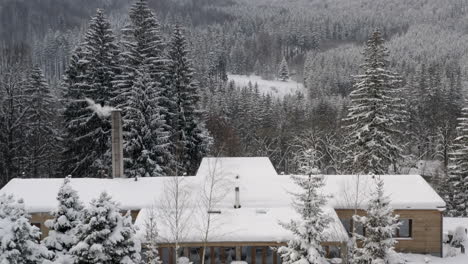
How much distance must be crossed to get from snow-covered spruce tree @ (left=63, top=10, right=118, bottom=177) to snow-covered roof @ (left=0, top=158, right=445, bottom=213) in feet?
32.9

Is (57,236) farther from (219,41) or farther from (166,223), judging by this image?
(219,41)

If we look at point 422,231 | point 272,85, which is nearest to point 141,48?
point 422,231

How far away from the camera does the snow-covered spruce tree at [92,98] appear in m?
34.7

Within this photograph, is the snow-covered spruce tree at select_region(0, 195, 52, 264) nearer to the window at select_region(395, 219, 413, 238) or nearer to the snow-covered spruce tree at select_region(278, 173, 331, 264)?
the snow-covered spruce tree at select_region(278, 173, 331, 264)

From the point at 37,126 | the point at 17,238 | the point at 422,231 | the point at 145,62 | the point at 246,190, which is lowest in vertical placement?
the point at 422,231

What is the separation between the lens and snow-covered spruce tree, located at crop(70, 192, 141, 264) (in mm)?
13391

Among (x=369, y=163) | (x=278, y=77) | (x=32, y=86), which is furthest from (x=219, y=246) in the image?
(x=278, y=77)

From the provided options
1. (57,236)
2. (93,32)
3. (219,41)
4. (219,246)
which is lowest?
(219,246)

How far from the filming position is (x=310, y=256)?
14.1 metres

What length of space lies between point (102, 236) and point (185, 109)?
24337 mm

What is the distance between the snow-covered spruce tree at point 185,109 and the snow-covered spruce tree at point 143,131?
3.47 m

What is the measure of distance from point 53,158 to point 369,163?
2789 centimetres

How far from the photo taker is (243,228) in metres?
19.4

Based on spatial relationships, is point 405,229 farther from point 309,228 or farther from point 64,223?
point 64,223
